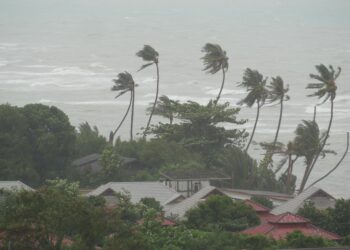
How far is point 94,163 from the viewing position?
222 ft

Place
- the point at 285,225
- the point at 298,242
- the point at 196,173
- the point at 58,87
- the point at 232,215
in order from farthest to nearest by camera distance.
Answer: the point at 58,87 → the point at 196,173 → the point at 232,215 → the point at 285,225 → the point at 298,242

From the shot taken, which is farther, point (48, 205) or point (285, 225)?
point (285, 225)

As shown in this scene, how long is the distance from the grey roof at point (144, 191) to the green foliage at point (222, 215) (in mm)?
5785

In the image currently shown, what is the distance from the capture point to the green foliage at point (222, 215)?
158 ft

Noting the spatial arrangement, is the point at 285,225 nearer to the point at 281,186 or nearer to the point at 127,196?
the point at 127,196

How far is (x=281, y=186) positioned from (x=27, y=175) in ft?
47.2

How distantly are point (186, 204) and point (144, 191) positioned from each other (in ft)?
12.7

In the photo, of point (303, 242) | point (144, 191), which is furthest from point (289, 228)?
point (144, 191)

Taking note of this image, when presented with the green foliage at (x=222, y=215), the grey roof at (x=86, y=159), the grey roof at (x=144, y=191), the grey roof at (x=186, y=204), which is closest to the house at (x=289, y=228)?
the green foliage at (x=222, y=215)

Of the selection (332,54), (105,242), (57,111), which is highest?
(332,54)

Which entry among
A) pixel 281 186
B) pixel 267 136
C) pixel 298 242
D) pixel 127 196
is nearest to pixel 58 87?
pixel 267 136

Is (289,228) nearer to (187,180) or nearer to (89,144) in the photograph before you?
(187,180)

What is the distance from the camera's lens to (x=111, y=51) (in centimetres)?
16488

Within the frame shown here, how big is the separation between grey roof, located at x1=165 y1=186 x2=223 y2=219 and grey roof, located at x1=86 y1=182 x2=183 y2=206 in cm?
168
